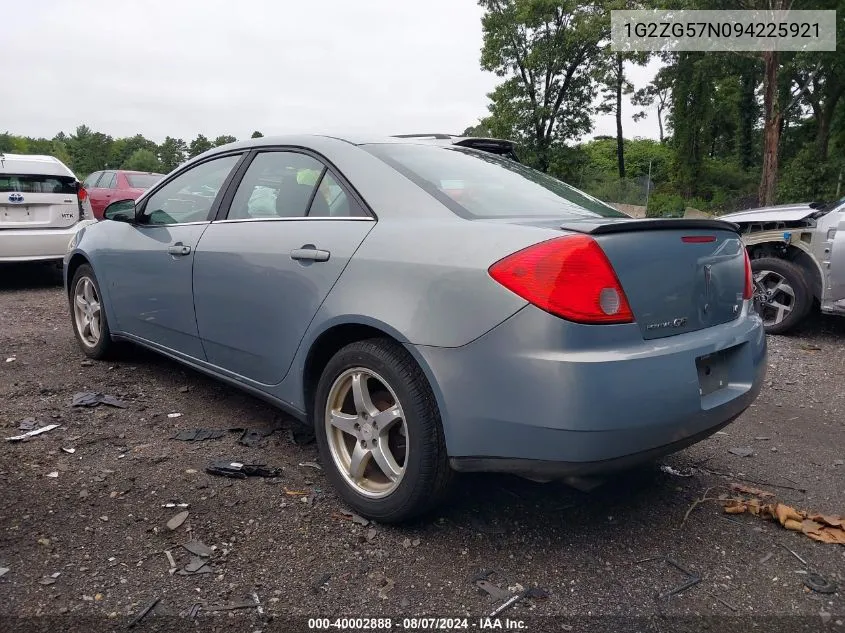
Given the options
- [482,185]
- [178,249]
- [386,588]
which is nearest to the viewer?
[386,588]

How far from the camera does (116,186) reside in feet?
44.0

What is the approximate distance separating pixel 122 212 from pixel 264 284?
5.91 feet

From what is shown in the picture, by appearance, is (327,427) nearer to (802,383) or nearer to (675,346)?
(675,346)

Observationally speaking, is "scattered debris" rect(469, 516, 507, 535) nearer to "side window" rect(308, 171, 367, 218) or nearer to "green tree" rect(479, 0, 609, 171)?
"side window" rect(308, 171, 367, 218)

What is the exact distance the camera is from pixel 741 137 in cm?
4512

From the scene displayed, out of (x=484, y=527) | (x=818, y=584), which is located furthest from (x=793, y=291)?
(x=484, y=527)

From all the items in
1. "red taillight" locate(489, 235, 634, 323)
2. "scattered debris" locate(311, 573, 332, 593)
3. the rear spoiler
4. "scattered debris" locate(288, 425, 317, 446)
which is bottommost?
"scattered debris" locate(311, 573, 332, 593)

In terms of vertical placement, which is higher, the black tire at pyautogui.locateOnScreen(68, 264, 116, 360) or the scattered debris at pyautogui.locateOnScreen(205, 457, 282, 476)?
the black tire at pyautogui.locateOnScreen(68, 264, 116, 360)

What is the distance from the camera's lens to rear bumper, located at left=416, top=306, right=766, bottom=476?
210 cm

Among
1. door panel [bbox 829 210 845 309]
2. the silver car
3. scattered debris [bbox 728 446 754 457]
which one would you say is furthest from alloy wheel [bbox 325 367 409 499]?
door panel [bbox 829 210 845 309]

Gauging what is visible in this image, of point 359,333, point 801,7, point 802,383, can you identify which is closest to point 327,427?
point 359,333

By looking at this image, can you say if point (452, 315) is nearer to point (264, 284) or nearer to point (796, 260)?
point (264, 284)

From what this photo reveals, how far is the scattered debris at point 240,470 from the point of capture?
10.0ft

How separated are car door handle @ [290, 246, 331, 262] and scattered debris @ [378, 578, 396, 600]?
1.28 metres
